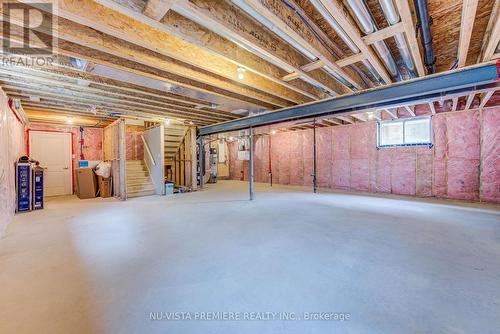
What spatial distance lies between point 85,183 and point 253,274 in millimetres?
6839

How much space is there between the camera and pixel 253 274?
1920mm

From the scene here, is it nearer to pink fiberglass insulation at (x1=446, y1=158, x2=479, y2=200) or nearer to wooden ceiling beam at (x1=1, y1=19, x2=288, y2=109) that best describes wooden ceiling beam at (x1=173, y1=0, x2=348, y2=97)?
wooden ceiling beam at (x1=1, y1=19, x2=288, y2=109)

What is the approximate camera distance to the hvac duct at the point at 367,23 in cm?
178

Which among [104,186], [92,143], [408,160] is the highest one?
[92,143]

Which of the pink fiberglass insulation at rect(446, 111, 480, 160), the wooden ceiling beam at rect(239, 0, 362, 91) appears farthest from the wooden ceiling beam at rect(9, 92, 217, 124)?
the pink fiberglass insulation at rect(446, 111, 480, 160)

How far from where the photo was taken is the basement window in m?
5.81

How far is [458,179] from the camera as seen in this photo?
5258 mm

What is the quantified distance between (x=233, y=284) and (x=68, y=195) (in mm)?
7994

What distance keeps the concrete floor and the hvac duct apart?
242 cm

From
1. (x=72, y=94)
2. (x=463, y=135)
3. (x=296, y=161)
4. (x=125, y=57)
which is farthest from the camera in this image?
(x=296, y=161)

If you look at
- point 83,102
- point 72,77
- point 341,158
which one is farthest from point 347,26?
point 341,158

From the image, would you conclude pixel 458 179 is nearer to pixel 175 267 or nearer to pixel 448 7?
pixel 448 7

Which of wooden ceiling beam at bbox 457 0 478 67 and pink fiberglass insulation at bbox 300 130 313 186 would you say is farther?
pink fiberglass insulation at bbox 300 130 313 186

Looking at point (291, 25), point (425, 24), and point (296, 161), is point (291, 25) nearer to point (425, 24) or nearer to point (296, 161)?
point (425, 24)
